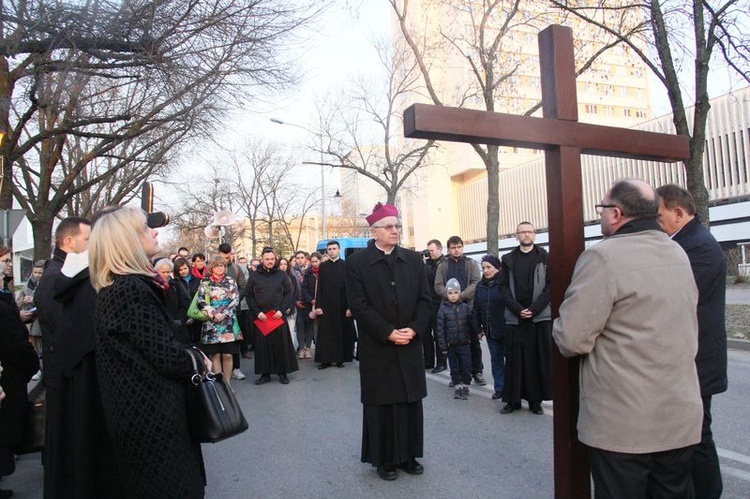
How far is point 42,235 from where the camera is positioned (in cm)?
1700

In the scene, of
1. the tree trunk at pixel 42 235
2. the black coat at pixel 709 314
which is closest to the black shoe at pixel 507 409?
the black coat at pixel 709 314

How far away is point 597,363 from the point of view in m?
2.41

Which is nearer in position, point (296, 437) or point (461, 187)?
point (296, 437)

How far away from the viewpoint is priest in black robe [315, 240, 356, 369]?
9.11m

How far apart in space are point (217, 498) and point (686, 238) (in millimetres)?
A: 3602

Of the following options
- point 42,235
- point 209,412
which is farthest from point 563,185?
point 42,235

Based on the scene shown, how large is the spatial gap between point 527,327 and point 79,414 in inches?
174

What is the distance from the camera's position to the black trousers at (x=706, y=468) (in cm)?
299

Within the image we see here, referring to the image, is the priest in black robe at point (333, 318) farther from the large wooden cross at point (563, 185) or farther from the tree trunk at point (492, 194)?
the tree trunk at point (492, 194)

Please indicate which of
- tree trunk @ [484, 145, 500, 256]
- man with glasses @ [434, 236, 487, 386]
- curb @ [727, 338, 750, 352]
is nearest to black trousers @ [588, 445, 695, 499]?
man with glasses @ [434, 236, 487, 386]

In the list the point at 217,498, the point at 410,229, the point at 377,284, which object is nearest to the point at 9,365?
the point at 217,498

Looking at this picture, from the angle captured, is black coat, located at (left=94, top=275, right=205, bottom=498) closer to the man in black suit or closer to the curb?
the man in black suit

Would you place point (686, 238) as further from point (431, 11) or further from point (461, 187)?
point (461, 187)

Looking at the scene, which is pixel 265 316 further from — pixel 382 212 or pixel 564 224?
pixel 564 224
